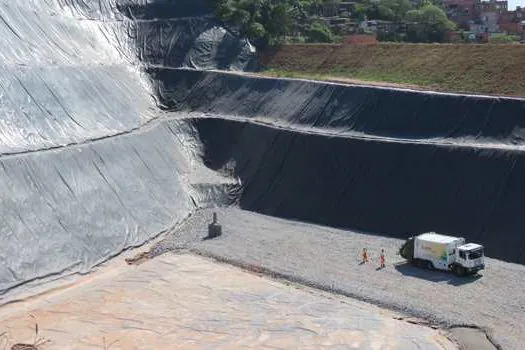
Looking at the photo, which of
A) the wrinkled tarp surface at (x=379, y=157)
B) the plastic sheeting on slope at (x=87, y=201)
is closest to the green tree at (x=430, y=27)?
the wrinkled tarp surface at (x=379, y=157)

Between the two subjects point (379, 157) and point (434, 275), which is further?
point (379, 157)

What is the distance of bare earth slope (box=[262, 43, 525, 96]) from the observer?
121ft

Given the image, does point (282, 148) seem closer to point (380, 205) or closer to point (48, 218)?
point (380, 205)

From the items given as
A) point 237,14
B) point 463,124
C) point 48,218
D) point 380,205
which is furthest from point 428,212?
point 237,14

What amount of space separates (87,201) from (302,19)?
110 ft

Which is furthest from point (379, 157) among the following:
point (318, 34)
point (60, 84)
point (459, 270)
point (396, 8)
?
point (396, 8)

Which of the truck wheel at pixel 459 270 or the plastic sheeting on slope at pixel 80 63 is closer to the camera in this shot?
the truck wheel at pixel 459 270

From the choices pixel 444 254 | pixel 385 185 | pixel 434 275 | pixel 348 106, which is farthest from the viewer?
pixel 348 106

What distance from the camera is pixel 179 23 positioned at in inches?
1923

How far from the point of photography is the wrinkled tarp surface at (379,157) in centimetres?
2677

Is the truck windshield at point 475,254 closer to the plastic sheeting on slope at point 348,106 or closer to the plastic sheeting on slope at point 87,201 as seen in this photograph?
the plastic sheeting on slope at point 348,106

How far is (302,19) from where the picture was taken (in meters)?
56.8

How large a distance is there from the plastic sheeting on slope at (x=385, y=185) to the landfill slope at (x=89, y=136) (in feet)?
9.95

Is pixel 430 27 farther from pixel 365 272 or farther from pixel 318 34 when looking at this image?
pixel 365 272
